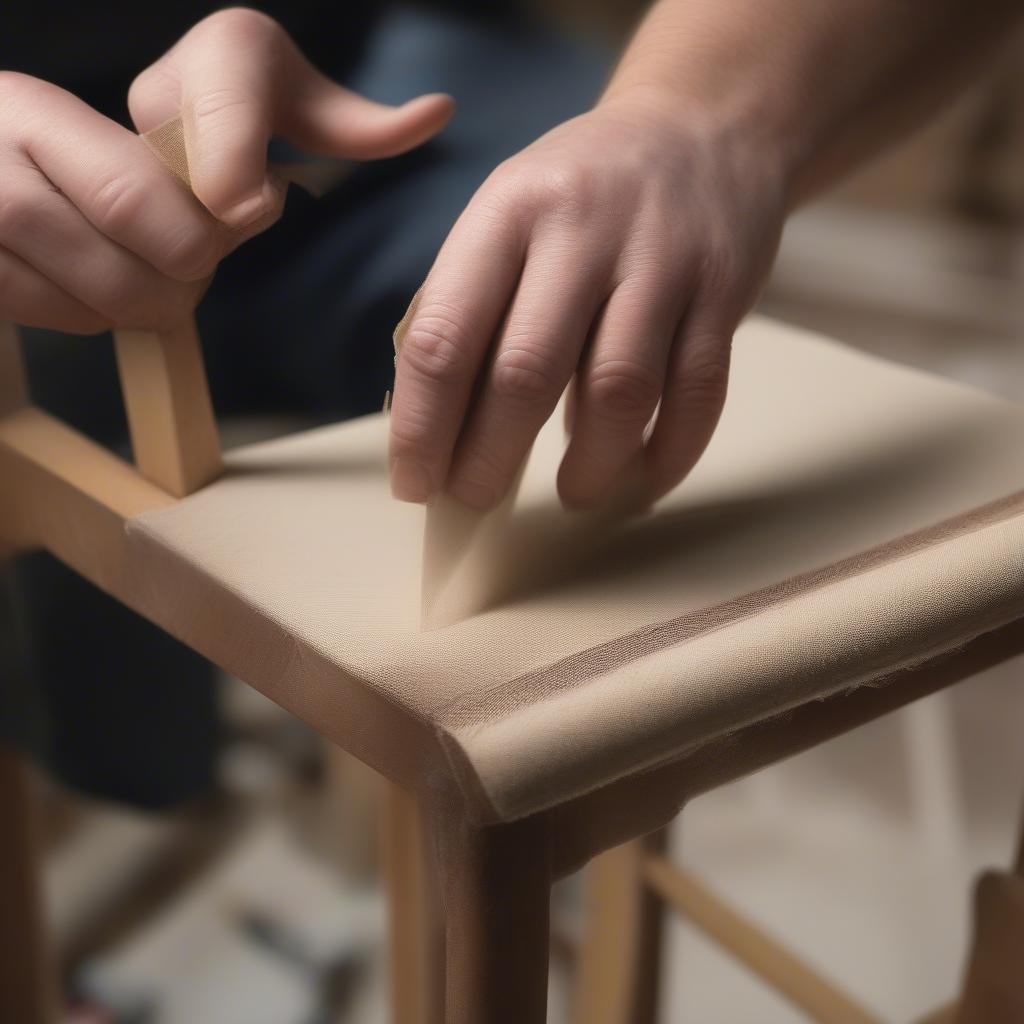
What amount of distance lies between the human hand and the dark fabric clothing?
0.28 m

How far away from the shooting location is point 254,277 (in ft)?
2.59

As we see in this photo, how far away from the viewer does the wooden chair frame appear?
363mm

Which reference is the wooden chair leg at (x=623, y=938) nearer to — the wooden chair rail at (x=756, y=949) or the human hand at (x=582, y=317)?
the wooden chair rail at (x=756, y=949)

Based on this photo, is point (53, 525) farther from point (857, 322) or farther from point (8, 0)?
point (857, 322)

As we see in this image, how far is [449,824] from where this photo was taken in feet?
1.18

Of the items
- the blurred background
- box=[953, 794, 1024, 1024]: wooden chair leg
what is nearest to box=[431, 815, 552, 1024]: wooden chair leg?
box=[953, 794, 1024, 1024]: wooden chair leg

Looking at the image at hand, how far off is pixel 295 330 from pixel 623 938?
422 mm

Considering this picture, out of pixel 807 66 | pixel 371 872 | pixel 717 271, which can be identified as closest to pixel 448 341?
pixel 717 271

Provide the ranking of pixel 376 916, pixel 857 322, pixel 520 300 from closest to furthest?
pixel 520 300, pixel 376 916, pixel 857 322

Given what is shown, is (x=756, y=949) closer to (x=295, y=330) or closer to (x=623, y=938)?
(x=623, y=938)

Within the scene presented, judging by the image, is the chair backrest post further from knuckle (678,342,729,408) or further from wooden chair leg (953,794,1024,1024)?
wooden chair leg (953,794,1024,1024)

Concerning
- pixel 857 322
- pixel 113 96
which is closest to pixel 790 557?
pixel 113 96

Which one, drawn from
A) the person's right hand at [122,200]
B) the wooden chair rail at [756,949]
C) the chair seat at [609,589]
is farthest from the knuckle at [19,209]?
the wooden chair rail at [756,949]

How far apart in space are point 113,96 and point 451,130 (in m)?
0.26
